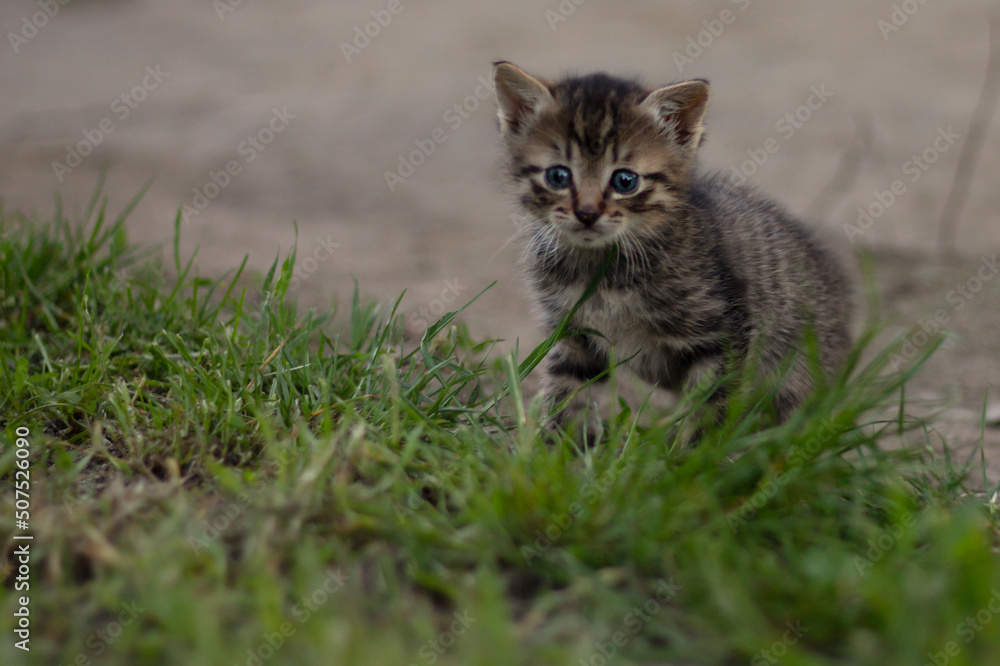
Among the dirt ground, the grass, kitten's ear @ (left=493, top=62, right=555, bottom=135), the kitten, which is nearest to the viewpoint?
the grass

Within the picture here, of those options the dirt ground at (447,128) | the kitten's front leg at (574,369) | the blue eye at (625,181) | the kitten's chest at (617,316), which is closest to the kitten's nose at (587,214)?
the blue eye at (625,181)

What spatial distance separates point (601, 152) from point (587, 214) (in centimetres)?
29

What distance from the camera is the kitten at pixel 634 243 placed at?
320 centimetres

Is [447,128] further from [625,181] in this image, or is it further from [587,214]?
[587,214]

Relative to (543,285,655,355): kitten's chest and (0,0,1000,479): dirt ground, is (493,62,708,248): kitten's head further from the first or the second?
(0,0,1000,479): dirt ground

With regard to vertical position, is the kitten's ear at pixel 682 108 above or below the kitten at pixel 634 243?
above

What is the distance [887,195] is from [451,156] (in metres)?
3.52

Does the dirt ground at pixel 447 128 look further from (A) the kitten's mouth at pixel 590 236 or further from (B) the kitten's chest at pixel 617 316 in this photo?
(A) the kitten's mouth at pixel 590 236

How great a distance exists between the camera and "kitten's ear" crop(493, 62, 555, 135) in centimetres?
335

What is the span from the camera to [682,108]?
3.40 meters

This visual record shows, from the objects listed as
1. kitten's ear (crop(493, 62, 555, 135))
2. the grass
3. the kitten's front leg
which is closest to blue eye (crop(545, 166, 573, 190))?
kitten's ear (crop(493, 62, 555, 135))

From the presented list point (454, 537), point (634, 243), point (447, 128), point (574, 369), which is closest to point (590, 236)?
point (634, 243)

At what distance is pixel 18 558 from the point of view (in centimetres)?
211

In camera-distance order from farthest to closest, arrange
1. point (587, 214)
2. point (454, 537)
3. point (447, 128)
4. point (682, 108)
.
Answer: point (447, 128) < point (682, 108) < point (587, 214) < point (454, 537)
